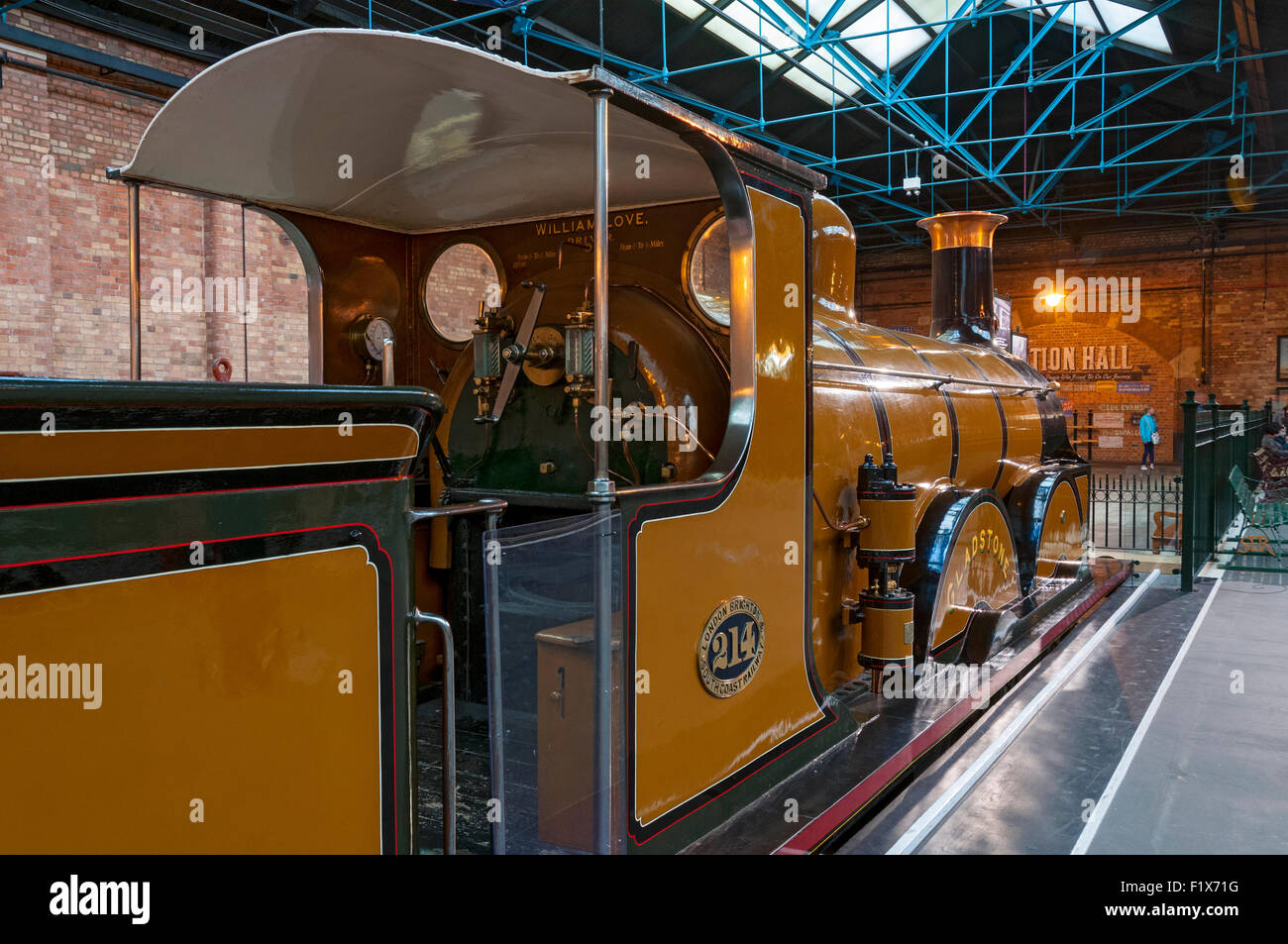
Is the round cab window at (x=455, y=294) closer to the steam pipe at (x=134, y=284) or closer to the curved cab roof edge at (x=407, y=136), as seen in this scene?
the curved cab roof edge at (x=407, y=136)

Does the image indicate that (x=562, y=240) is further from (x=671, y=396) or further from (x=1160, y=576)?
(x=1160, y=576)

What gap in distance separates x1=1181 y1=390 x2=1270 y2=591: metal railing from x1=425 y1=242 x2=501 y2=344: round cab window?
16.9ft

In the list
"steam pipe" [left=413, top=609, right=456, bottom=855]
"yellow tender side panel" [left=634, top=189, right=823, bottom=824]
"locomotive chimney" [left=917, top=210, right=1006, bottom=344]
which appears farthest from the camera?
"locomotive chimney" [left=917, top=210, right=1006, bottom=344]

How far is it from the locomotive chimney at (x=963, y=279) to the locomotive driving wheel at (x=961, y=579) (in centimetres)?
242

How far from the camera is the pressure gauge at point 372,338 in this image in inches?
161

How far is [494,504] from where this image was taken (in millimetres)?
2084

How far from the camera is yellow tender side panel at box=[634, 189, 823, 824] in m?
2.58

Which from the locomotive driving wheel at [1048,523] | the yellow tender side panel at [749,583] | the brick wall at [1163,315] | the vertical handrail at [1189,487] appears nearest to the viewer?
the yellow tender side panel at [749,583]

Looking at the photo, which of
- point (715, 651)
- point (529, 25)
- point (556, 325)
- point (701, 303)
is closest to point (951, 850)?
point (715, 651)

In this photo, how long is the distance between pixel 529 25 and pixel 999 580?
811 cm

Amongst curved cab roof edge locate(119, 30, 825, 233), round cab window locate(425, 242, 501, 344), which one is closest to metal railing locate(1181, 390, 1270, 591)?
round cab window locate(425, 242, 501, 344)

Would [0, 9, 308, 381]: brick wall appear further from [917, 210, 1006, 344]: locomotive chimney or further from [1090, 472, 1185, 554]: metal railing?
[1090, 472, 1185, 554]: metal railing

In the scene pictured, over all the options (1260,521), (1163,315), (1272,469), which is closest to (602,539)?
(1260,521)

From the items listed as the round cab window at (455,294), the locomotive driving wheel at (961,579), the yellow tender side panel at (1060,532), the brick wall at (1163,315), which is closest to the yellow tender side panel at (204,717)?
the round cab window at (455,294)
